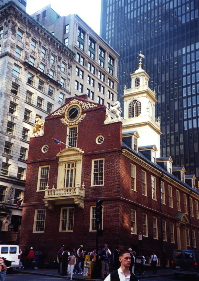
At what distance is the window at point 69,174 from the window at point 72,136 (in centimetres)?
205

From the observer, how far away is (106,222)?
27344 mm

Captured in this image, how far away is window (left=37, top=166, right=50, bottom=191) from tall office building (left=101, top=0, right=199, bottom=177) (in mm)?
71694

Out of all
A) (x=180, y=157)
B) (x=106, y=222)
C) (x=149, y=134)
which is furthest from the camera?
(x=180, y=157)

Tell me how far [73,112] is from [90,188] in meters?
8.22

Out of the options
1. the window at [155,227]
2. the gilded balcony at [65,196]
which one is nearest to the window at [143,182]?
the window at [155,227]

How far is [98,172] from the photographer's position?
2933cm

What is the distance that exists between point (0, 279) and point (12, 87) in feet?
137

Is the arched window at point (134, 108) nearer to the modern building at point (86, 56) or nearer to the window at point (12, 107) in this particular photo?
the window at point (12, 107)

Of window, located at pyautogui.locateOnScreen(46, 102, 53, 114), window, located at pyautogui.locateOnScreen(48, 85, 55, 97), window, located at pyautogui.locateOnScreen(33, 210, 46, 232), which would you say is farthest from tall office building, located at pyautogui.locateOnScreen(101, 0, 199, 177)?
window, located at pyautogui.locateOnScreen(33, 210, 46, 232)

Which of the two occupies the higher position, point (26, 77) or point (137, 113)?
point (26, 77)

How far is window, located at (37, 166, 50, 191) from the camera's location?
32.2 metres

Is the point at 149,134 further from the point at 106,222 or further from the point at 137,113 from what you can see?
Answer: the point at 106,222

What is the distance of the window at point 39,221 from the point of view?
31.1 meters

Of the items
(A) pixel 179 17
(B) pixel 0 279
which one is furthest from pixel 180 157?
(B) pixel 0 279
